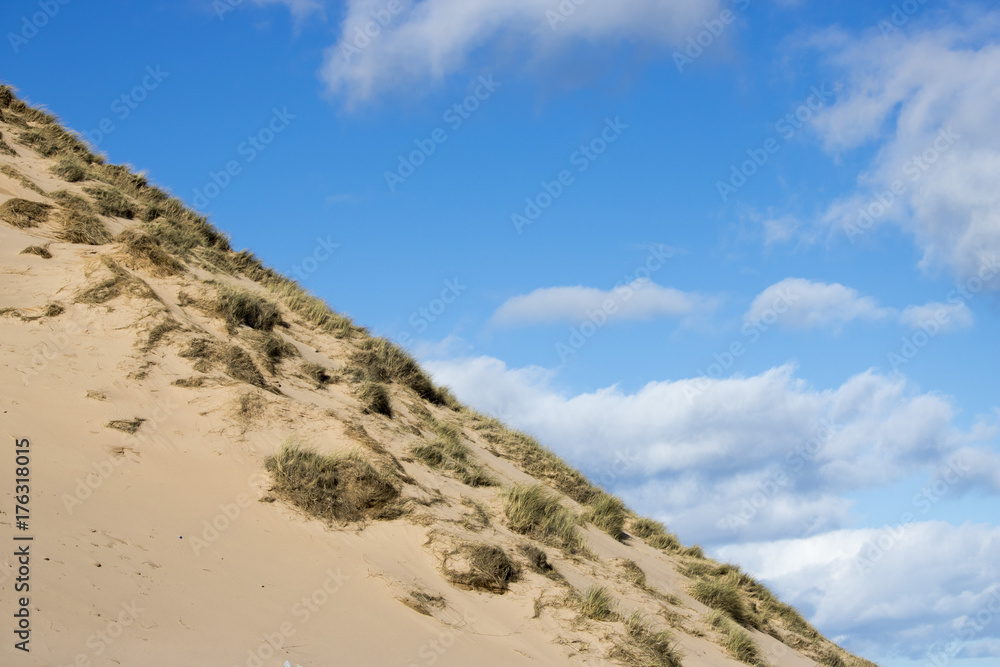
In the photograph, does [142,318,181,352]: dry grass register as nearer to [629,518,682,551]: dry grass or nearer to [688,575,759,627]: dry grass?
[688,575,759,627]: dry grass

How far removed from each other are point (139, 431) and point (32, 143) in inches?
497

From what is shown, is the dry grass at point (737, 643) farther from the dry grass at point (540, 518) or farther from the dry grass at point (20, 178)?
the dry grass at point (20, 178)

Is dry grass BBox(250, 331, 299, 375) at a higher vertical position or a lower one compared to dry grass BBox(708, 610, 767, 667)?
higher

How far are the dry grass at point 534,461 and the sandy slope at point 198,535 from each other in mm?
4906

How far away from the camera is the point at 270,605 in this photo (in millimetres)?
8047

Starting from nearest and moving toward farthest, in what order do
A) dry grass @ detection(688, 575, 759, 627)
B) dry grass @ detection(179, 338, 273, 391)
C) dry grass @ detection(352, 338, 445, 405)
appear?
dry grass @ detection(179, 338, 273, 391) → dry grass @ detection(688, 575, 759, 627) → dry grass @ detection(352, 338, 445, 405)

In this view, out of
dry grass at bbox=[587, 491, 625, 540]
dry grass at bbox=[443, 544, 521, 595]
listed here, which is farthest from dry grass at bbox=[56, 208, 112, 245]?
dry grass at bbox=[587, 491, 625, 540]

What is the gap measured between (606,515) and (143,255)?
1104 cm

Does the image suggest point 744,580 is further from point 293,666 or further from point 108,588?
point 108,588

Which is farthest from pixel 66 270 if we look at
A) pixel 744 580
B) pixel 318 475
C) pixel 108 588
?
pixel 744 580

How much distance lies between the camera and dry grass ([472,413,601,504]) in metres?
18.5

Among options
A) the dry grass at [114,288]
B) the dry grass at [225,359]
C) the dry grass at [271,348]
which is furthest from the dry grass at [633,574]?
the dry grass at [114,288]

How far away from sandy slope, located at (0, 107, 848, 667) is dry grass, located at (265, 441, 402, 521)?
20 centimetres

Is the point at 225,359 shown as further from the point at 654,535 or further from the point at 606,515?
the point at 654,535
